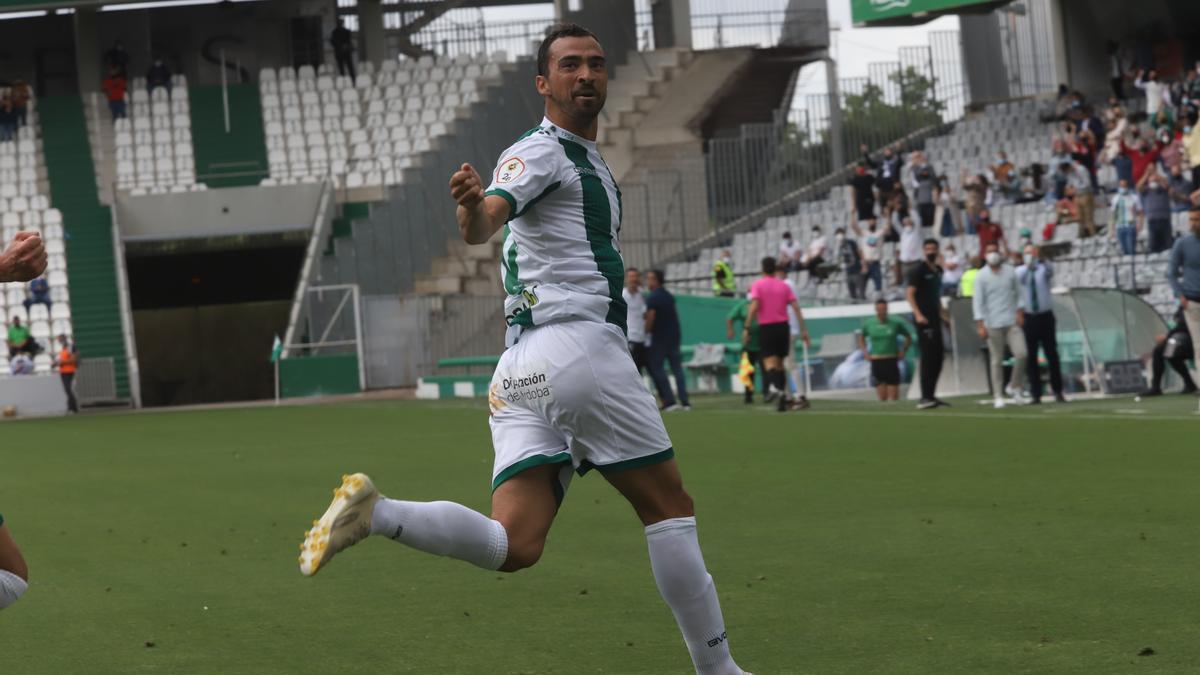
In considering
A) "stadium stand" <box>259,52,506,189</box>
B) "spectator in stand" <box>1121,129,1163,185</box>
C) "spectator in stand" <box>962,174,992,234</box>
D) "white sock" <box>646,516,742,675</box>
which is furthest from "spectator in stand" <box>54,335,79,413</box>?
"white sock" <box>646,516,742,675</box>

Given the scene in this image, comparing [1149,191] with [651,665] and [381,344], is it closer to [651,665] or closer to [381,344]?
[381,344]

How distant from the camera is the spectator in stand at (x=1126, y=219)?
27.7 metres

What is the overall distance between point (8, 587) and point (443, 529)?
134 cm

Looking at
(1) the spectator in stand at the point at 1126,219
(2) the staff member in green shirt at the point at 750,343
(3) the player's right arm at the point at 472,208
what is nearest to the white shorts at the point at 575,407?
(3) the player's right arm at the point at 472,208

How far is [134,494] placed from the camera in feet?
48.3

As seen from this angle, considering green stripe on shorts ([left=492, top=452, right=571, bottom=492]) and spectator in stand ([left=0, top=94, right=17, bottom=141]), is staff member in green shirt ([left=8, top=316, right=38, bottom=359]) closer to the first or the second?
spectator in stand ([left=0, top=94, right=17, bottom=141])

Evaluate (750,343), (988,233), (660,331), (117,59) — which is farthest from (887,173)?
(117,59)

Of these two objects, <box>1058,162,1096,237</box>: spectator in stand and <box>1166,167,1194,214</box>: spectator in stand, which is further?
<box>1058,162,1096,237</box>: spectator in stand

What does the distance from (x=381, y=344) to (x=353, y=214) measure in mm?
5422

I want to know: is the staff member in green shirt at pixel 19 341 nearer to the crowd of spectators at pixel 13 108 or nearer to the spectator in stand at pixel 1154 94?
the crowd of spectators at pixel 13 108

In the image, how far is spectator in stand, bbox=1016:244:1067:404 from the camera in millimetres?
20859

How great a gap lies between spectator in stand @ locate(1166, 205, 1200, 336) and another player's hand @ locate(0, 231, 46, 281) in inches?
571

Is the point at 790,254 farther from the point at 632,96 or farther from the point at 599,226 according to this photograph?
the point at 599,226

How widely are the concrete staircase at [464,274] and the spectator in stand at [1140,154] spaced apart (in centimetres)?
1457
